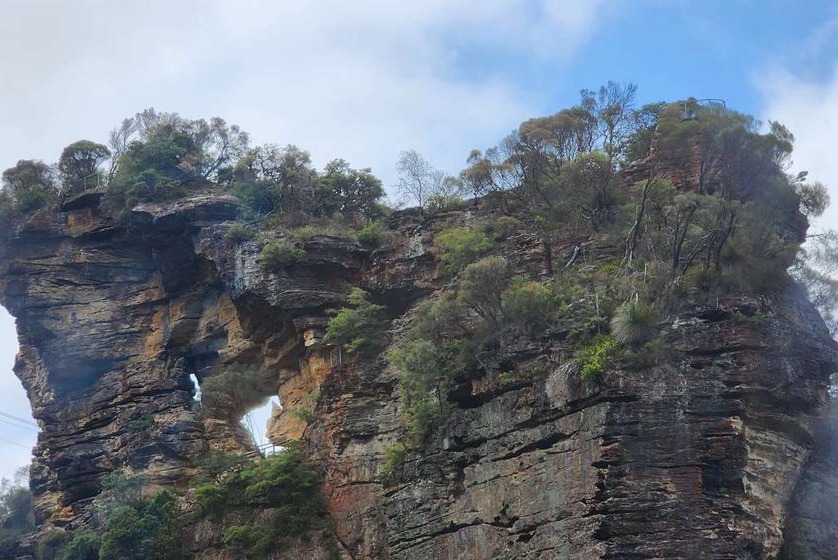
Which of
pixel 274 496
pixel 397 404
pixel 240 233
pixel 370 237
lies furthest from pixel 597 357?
pixel 240 233

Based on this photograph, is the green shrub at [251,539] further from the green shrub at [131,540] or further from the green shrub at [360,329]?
the green shrub at [360,329]

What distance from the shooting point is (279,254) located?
43.8 meters

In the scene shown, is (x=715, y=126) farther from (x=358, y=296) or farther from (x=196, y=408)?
(x=196, y=408)

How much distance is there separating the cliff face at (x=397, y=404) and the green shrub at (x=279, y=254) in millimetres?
380

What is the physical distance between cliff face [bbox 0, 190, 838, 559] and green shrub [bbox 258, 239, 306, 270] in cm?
38

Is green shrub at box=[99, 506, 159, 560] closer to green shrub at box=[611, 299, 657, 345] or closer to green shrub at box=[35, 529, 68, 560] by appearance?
green shrub at box=[35, 529, 68, 560]

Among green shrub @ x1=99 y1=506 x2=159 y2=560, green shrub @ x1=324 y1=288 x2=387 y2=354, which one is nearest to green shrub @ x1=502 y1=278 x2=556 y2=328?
green shrub @ x1=324 y1=288 x2=387 y2=354

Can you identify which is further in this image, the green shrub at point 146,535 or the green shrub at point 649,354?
the green shrub at point 146,535

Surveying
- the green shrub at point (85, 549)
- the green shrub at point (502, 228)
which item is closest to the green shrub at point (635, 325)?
the green shrub at point (502, 228)

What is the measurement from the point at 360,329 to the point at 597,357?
31.6 ft

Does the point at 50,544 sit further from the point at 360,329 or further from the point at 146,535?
the point at 360,329

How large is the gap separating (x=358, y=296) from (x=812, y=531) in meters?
15.4

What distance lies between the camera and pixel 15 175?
171 feet

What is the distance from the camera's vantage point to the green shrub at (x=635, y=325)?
34.4m
